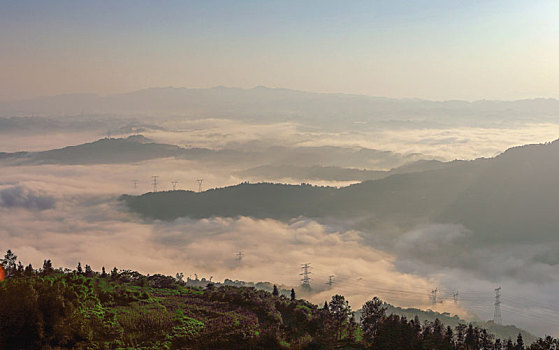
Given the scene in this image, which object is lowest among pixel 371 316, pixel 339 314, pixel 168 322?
pixel 371 316

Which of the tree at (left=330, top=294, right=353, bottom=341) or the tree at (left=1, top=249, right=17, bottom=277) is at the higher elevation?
the tree at (left=1, top=249, right=17, bottom=277)

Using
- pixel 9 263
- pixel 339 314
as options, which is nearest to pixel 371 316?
pixel 339 314

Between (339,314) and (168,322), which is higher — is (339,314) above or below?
below

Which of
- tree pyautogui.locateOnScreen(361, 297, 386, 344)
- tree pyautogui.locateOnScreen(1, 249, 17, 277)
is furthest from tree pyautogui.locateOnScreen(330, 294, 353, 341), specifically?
tree pyautogui.locateOnScreen(1, 249, 17, 277)

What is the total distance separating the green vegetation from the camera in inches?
1766

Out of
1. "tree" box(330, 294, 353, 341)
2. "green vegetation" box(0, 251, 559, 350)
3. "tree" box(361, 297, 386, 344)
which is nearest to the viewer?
"green vegetation" box(0, 251, 559, 350)

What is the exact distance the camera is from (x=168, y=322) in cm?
6259

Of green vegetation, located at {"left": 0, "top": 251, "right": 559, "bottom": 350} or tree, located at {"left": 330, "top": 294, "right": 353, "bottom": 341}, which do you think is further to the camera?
tree, located at {"left": 330, "top": 294, "right": 353, "bottom": 341}

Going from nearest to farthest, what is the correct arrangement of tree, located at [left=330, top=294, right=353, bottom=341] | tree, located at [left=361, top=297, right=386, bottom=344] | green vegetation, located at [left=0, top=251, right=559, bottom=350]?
green vegetation, located at [left=0, top=251, right=559, bottom=350] → tree, located at [left=330, top=294, right=353, bottom=341] → tree, located at [left=361, top=297, right=386, bottom=344]

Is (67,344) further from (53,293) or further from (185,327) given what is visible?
(185,327)

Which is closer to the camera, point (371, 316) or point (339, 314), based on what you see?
point (339, 314)

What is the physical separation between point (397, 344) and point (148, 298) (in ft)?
142

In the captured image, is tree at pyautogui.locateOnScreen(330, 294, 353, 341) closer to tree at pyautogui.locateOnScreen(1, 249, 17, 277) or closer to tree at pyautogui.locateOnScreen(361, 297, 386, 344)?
tree at pyautogui.locateOnScreen(361, 297, 386, 344)

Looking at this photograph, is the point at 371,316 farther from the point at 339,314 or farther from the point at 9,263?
the point at 9,263
